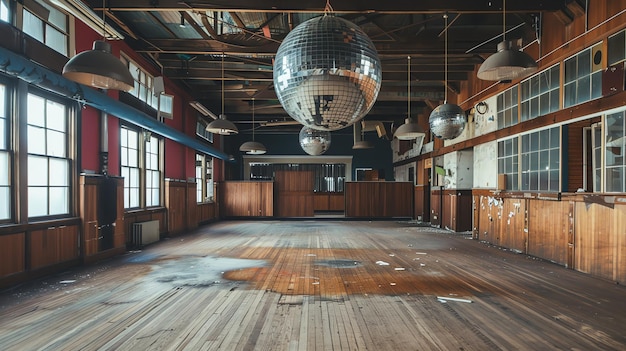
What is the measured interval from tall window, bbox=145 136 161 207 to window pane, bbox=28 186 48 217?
336 centimetres

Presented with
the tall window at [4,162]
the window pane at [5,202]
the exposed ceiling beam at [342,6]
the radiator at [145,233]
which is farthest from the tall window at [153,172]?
the window pane at [5,202]

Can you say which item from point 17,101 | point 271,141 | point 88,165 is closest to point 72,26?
point 17,101

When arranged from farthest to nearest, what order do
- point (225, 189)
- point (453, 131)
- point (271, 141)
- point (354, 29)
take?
point (271, 141)
point (225, 189)
point (453, 131)
point (354, 29)

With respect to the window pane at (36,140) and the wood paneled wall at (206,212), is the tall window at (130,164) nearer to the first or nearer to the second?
the window pane at (36,140)

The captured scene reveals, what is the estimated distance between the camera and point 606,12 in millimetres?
5176

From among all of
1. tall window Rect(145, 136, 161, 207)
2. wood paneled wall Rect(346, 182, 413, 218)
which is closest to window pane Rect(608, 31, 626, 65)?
tall window Rect(145, 136, 161, 207)

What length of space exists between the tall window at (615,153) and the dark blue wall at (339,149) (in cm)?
1371

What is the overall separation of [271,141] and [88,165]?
1284cm

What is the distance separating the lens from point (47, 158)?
5.36 meters

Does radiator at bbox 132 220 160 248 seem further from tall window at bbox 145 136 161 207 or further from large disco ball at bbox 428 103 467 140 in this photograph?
large disco ball at bbox 428 103 467 140

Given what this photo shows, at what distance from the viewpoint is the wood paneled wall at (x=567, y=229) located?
Answer: 4.94 metres

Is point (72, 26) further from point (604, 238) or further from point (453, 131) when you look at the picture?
point (604, 238)

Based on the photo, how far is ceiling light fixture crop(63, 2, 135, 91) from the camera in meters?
3.08

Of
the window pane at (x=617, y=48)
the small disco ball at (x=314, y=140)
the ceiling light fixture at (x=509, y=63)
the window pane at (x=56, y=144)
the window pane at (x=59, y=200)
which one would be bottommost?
the window pane at (x=59, y=200)
